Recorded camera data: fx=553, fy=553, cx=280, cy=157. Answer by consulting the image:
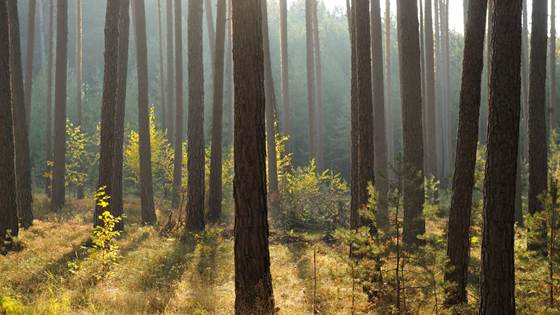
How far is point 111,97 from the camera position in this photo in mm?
12445

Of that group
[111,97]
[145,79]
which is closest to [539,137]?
[111,97]

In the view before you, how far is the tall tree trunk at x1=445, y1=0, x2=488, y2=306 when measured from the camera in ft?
24.6

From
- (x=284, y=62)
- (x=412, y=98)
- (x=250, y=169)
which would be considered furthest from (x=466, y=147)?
(x=284, y=62)

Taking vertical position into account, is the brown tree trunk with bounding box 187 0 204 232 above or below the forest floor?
above

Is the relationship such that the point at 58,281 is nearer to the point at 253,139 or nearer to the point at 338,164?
the point at 253,139

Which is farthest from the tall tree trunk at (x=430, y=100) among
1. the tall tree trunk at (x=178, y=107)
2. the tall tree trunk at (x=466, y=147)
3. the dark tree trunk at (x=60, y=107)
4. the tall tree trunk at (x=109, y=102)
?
the tall tree trunk at (x=466, y=147)

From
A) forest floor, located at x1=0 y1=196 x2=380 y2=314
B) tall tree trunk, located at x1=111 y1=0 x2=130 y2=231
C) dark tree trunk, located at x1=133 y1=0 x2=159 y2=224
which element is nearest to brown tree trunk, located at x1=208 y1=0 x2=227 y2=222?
dark tree trunk, located at x1=133 y1=0 x2=159 y2=224

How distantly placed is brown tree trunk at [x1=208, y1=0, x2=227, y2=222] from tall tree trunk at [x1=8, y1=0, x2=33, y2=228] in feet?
16.1

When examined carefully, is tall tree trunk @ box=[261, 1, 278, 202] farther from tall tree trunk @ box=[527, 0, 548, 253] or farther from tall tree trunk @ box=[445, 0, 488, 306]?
tall tree trunk @ box=[445, 0, 488, 306]

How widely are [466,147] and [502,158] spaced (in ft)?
5.71

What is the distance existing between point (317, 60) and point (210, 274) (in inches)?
985

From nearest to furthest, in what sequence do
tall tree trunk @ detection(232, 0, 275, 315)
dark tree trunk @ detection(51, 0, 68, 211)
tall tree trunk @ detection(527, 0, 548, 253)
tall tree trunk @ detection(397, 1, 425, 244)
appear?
tall tree trunk @ detection(232, 0, 275, 315)
tall tree trunk @ detection(397, 1, 425, 244)
tall tree trunk @ detection(527, 0, 548, 253)
dark tree trunk @ detection(51, 0, 68, 211)

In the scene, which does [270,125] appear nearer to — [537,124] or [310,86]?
[310,86]

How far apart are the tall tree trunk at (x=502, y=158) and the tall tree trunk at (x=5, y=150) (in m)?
8.64
